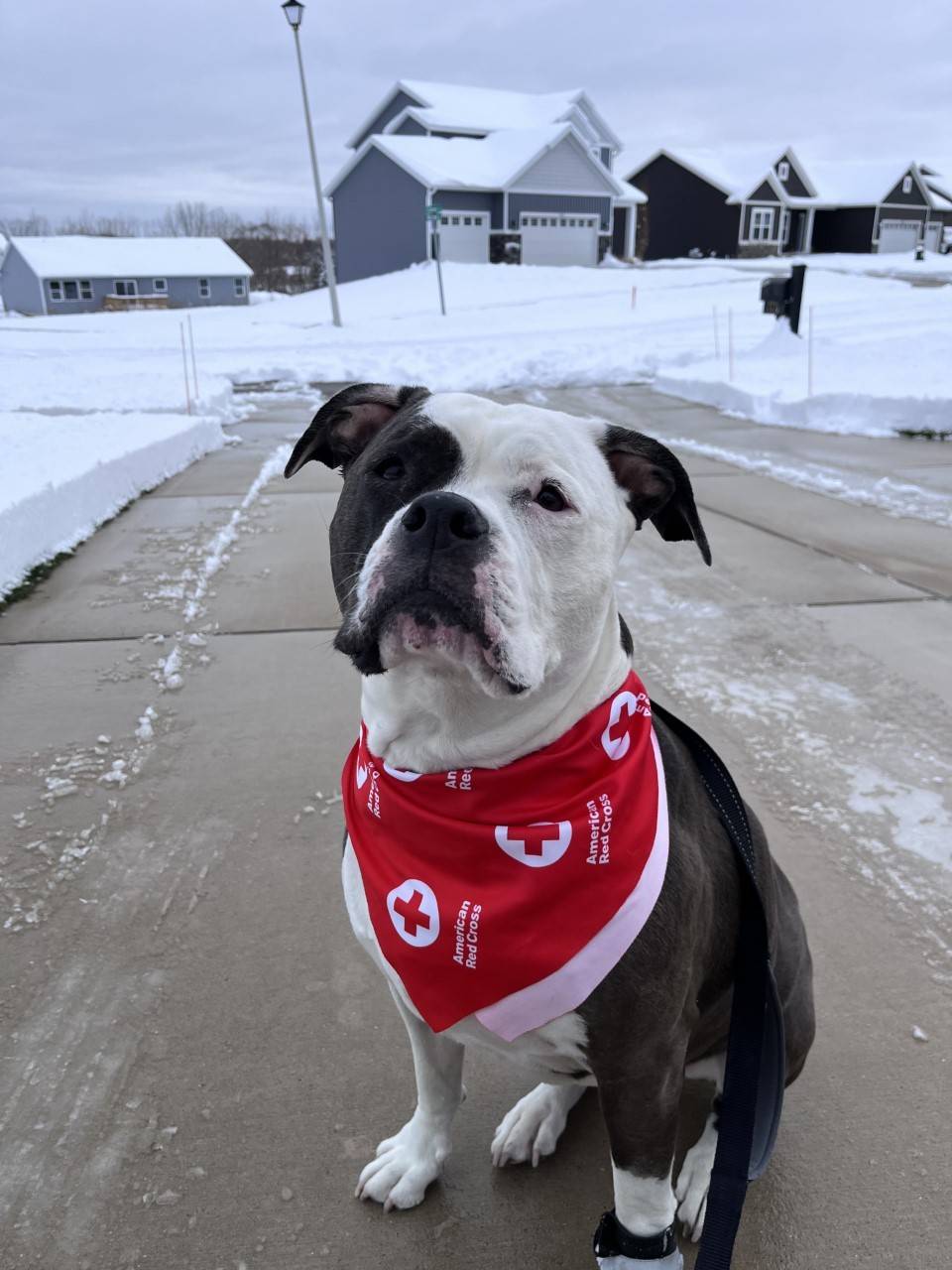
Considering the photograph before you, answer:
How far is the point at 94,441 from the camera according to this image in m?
8.65

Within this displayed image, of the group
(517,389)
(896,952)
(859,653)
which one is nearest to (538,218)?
(517,389)

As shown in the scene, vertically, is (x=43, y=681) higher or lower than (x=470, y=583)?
lower

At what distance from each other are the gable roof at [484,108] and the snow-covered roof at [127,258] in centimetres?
901

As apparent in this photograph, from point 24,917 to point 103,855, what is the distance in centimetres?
36

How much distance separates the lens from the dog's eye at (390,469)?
1.91 metres

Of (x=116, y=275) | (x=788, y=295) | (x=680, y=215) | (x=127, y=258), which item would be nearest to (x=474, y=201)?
(x=680, y=215)

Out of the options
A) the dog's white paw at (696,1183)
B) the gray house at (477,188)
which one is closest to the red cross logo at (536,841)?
the dog's white paw at (696,1183)

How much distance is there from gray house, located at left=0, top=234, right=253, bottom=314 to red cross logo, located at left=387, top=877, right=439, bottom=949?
4584 centimetres

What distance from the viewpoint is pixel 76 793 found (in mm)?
3570

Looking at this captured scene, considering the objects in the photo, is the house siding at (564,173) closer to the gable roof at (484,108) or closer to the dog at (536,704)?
the gable roof at (484,108)

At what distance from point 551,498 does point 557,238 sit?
3933 centimetres

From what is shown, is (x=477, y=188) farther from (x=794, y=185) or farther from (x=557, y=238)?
(x=794, y=185)

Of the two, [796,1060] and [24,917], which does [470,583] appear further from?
[24,917]

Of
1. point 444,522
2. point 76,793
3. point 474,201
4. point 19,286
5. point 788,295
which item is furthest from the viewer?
point 19,286
